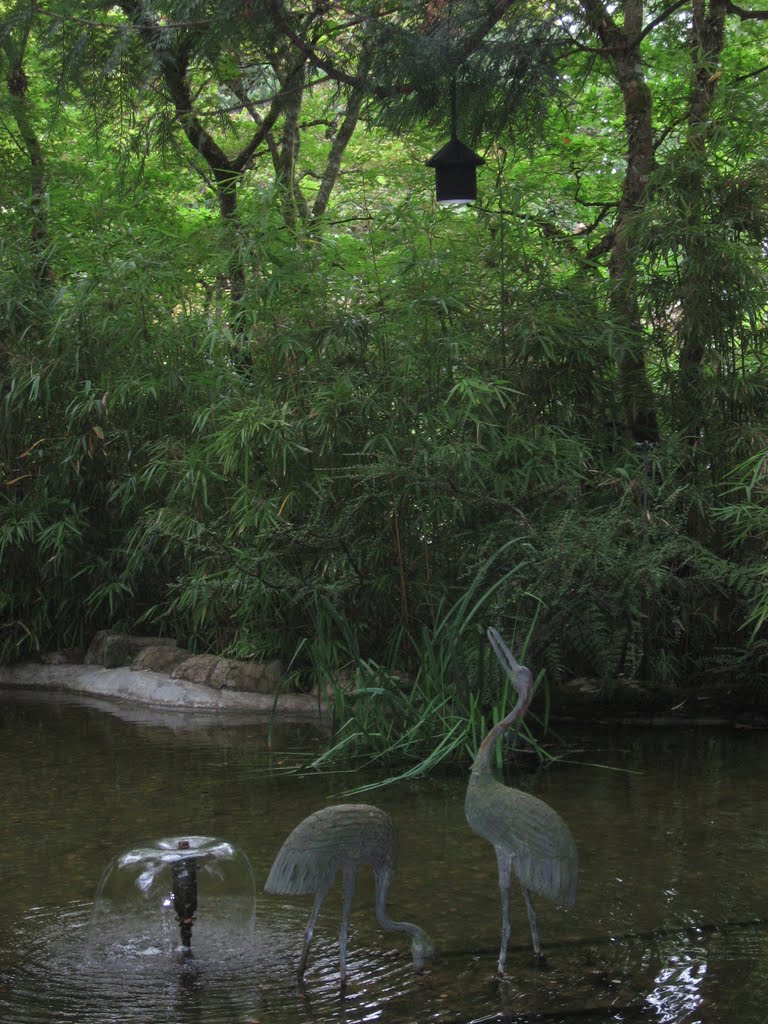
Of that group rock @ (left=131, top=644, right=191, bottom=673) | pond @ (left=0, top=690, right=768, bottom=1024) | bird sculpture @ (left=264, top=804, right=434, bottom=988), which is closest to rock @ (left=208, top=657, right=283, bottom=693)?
rock @ (left=131, top=644, right=191, bottom=673)

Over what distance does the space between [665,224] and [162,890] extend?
167 inches

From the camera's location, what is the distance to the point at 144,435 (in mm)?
7406

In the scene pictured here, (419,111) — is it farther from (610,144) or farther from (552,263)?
(610,144)

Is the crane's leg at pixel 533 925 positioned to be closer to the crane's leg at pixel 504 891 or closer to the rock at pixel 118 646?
the crane's leg at pixel 504 891

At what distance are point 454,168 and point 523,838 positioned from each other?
3.54m

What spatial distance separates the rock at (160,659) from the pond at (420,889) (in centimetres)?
113

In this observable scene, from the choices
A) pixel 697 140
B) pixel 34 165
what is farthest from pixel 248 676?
pixel 34 165

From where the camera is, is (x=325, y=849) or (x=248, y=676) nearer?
(x=325, y=849)

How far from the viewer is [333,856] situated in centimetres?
296

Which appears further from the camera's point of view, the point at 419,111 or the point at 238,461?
the point at 238,461

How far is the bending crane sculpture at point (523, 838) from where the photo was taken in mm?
2912

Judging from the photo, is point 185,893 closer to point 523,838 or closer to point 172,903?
point 172,903

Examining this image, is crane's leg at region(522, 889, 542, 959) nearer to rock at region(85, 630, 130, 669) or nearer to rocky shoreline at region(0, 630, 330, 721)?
rocky shoreline at region(0, 630, 330, 721)

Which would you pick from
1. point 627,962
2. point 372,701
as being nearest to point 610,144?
point 372,701
